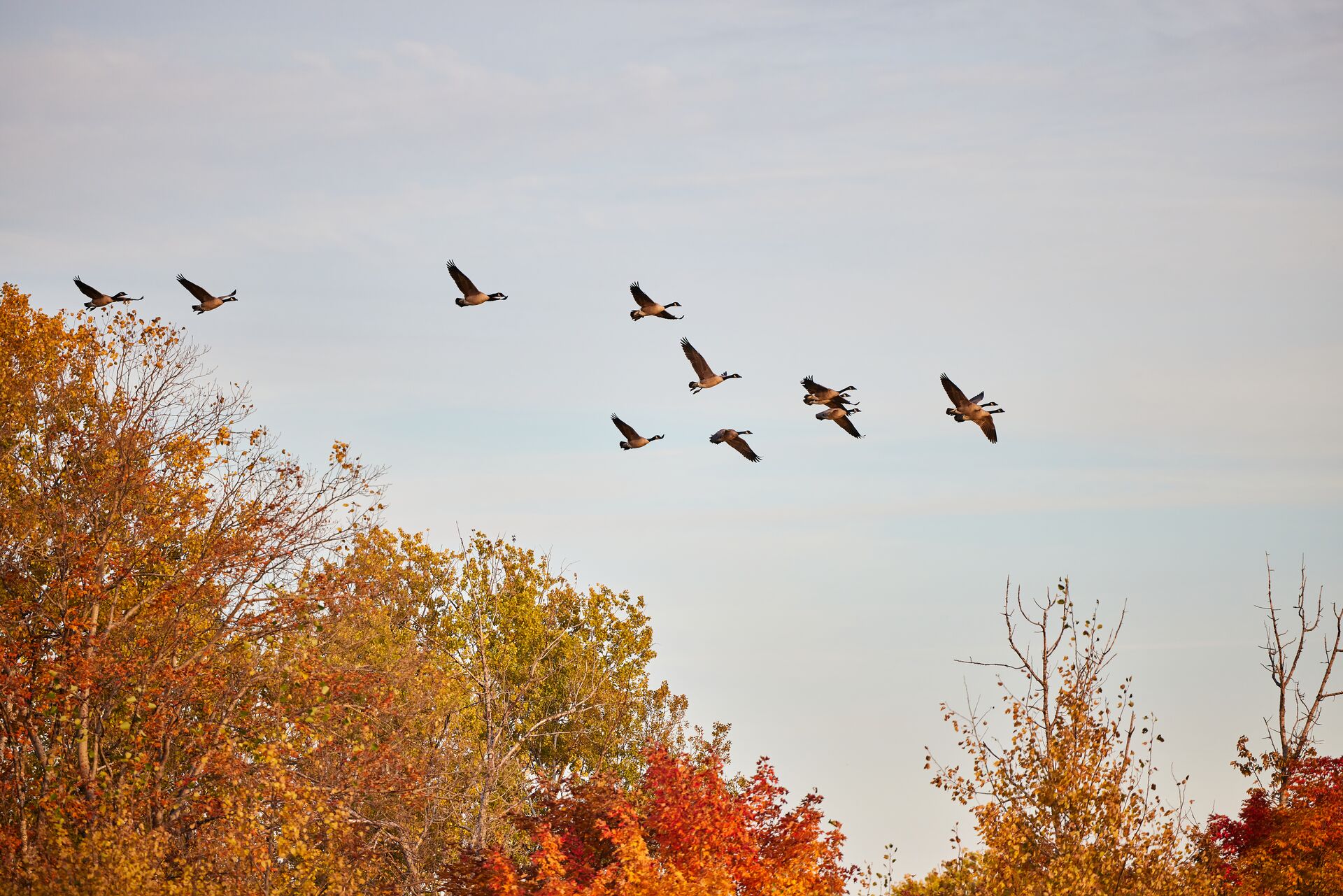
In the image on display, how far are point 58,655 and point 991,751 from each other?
58.5 ft

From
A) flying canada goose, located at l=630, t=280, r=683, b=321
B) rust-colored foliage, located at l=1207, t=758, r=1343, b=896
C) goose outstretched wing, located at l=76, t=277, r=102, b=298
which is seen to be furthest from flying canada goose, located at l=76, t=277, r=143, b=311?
rust-colored foliage, located at l=1207, t=758, r=1343, b=896

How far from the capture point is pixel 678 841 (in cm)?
2794

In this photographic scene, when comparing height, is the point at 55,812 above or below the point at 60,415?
below

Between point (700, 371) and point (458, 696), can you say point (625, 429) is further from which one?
point (458, 696)

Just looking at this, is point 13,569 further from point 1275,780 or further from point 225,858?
point 1275,780

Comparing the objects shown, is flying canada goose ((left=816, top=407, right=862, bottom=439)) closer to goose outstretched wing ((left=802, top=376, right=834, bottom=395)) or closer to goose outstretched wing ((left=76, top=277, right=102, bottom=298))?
goose outstretched wing ((left=802, top=376, right=834, bottom=395))

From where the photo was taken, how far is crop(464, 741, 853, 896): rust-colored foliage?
26.5 meters

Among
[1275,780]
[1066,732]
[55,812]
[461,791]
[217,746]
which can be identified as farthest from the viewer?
[461,791]

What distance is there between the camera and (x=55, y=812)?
26.3m

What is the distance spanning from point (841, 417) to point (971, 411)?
323 cm

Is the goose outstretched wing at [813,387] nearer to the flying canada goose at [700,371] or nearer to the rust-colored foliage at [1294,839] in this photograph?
the flying canada goose at [700,371]

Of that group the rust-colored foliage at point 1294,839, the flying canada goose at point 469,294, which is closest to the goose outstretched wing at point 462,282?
the flying canada goose at point 469,294

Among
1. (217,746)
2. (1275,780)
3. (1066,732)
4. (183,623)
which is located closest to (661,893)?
(1066,732)

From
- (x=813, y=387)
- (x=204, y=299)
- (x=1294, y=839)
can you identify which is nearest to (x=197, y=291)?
(x=204, y=299)
